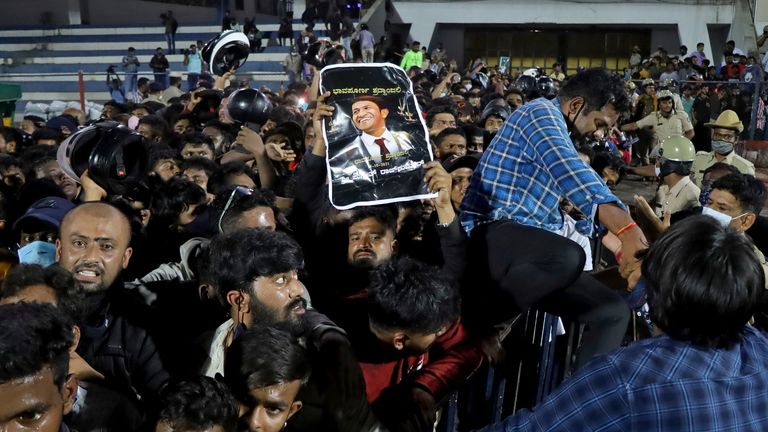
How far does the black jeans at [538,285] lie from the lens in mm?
3098

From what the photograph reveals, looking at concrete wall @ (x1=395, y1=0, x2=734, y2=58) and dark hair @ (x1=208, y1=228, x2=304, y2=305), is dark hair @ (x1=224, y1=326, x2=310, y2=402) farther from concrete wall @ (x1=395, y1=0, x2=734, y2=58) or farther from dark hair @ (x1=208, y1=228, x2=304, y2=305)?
concrete wall @ (x1=395, y1=0, x2=734, y2=58)

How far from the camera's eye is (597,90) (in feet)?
10.7

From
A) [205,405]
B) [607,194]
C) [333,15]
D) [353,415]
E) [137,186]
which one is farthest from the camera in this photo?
[333,15]

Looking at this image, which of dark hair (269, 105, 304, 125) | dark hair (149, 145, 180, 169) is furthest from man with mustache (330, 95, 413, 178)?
dark hair (269, 105, 304, 125)

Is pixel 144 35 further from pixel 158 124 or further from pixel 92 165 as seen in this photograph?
pixel 92 165

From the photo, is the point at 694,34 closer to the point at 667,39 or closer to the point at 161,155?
the point at 667,39

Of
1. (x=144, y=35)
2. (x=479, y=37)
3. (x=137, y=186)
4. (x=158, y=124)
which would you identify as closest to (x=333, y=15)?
(x=144, y=35)

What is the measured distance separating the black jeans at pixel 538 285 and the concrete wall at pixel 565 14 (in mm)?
26923

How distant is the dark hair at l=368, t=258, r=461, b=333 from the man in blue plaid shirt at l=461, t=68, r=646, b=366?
0.41m

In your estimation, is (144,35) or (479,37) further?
(479,37)

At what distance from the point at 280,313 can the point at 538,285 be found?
978 millimetres

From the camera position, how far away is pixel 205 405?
218cm

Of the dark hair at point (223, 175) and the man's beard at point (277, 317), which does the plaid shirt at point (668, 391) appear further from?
the dark hair at point (223, 175)

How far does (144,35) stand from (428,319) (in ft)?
82.9
